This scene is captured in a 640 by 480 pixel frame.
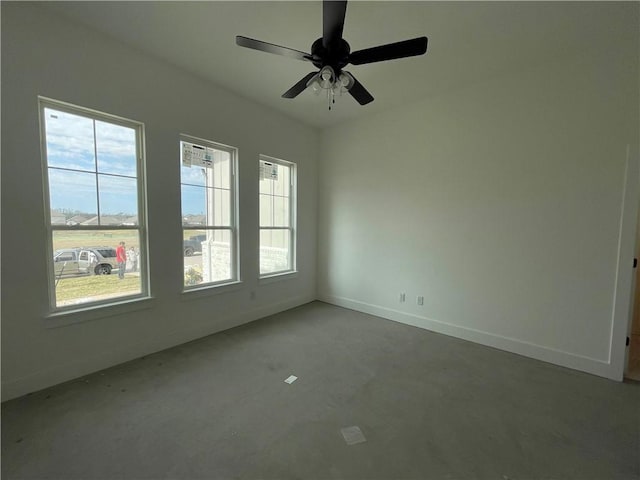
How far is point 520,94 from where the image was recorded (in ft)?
9.04

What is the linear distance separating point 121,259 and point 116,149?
1.06 meters

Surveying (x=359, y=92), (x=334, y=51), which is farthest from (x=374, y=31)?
(x=334, y=51)

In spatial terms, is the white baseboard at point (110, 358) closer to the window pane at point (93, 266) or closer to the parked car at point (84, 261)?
the window pane at point (93, 266)

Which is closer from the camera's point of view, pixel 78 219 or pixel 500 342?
pixel 78 219

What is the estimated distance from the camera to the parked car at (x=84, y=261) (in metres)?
2.25

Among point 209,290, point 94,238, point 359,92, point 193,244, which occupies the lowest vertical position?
point 209,290

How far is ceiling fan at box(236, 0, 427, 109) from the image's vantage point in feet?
5.21

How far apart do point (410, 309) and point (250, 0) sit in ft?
12.1

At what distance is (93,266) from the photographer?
7.96ft

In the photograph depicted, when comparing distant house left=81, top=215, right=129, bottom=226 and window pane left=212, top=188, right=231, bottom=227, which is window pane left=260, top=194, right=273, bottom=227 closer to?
window pane left=212, top=188, right=231, bottom=227

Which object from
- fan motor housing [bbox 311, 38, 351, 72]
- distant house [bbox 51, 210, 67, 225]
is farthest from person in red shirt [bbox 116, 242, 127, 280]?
fan motor housing [bbox 311, 38, 351, 72]

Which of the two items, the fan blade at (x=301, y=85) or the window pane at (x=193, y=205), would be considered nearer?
the fan blade at (x=301, y=85)

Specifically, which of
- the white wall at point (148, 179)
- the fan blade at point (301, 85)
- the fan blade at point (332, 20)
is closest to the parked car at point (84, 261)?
the white wall at point (148, 179)

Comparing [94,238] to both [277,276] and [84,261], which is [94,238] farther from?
[277,276]
